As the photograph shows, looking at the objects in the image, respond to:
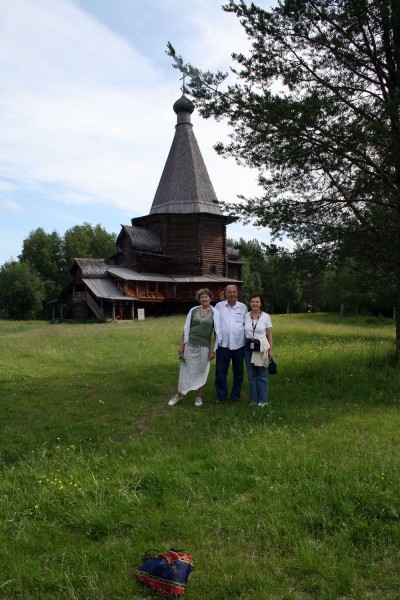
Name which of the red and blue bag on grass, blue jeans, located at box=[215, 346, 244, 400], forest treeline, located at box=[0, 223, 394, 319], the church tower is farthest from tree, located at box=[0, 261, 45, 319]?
the red and blue bag on grass

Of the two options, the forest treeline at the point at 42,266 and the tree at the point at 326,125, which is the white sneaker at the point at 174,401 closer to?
the tree at the point at 326,125

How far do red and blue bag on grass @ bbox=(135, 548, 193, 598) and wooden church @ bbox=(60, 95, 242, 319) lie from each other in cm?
3253

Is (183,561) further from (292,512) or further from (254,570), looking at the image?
(292,512)

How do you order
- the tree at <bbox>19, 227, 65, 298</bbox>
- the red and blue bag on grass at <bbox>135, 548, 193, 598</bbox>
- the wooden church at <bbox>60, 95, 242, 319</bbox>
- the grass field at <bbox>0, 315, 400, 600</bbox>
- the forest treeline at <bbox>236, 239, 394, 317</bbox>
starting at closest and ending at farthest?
the red and blue bag on grass at <bbox>135, 548, 193, 598</bbox>
the grass field at <bbox>0, 315, 400, 600</bbox>
the forest treeline at <bbox>236, 239, 394, 317</bbox>
the wooden church at <bbox>60, 95, 242, 319</bbox>
the tree at <bbox>19, 227, 65, 298</bbox>

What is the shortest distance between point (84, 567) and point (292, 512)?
5.29 ft

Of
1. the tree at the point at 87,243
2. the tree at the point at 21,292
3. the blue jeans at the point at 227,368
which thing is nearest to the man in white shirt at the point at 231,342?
the blue jeans at the point at 227,368

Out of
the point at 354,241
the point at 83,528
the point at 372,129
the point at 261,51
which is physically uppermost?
the point at 261,51

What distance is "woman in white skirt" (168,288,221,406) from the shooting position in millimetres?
7574

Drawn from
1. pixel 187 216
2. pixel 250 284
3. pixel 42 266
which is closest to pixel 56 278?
pixel 42 266

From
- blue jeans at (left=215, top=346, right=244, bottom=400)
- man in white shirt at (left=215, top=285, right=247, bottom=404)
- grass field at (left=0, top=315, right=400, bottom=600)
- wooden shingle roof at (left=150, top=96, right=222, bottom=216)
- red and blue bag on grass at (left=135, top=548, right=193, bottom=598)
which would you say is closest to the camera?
red and blue bag on grass at (left=135, top=548, right=193, bottom=598)

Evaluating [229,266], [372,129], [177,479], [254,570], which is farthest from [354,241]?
[229,266]

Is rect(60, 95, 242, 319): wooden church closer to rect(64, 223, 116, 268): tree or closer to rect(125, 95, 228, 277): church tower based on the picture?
rect(125, 95, 228, 277): church tower

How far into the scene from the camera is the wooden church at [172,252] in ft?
118

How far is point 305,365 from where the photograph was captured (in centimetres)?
1052
